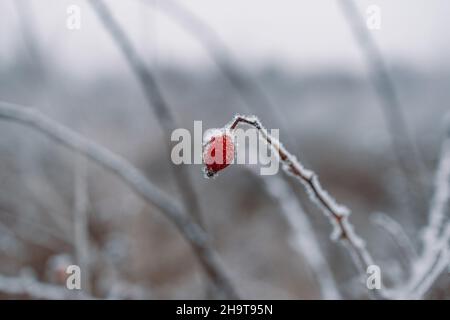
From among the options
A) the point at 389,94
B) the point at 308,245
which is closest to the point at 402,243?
the point at 308,245

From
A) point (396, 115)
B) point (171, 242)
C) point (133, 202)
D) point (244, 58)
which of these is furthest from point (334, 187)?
point (396, 115)

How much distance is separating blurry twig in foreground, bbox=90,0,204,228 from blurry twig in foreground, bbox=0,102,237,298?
0.13 m

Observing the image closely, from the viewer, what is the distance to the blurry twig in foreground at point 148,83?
0.65 metres

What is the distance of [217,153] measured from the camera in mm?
479

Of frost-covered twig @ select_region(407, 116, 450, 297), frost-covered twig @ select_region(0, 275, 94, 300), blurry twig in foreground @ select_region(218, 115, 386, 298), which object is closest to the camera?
blurry twig in foreground @ select_region(218, 115, 386, 298)

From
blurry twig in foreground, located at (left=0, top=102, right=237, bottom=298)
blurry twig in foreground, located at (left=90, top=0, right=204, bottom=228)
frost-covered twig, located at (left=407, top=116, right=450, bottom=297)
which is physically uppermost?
blurry twig in foreground, located at (left=90, top=0, right=204, bottom=228)

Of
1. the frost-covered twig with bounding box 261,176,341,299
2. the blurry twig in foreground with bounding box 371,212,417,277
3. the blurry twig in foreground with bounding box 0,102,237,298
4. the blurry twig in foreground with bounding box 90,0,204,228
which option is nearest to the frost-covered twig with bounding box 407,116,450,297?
the blurry twig in foreground with bounding box 371,212,417,277

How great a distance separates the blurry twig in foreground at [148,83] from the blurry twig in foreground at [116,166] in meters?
0.13

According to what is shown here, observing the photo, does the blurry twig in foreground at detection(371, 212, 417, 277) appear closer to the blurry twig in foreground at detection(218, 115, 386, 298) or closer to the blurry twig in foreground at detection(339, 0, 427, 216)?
the blurry twig in foreground at detection(218, 115, 386, 298)

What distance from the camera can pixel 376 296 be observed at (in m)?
0.58

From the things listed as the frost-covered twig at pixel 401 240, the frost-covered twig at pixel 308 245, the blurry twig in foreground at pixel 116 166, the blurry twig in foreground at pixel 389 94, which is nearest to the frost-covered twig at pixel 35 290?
the blurry twig in foreground at pixel 116 166

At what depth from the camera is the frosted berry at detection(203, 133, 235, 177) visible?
1.57ft
